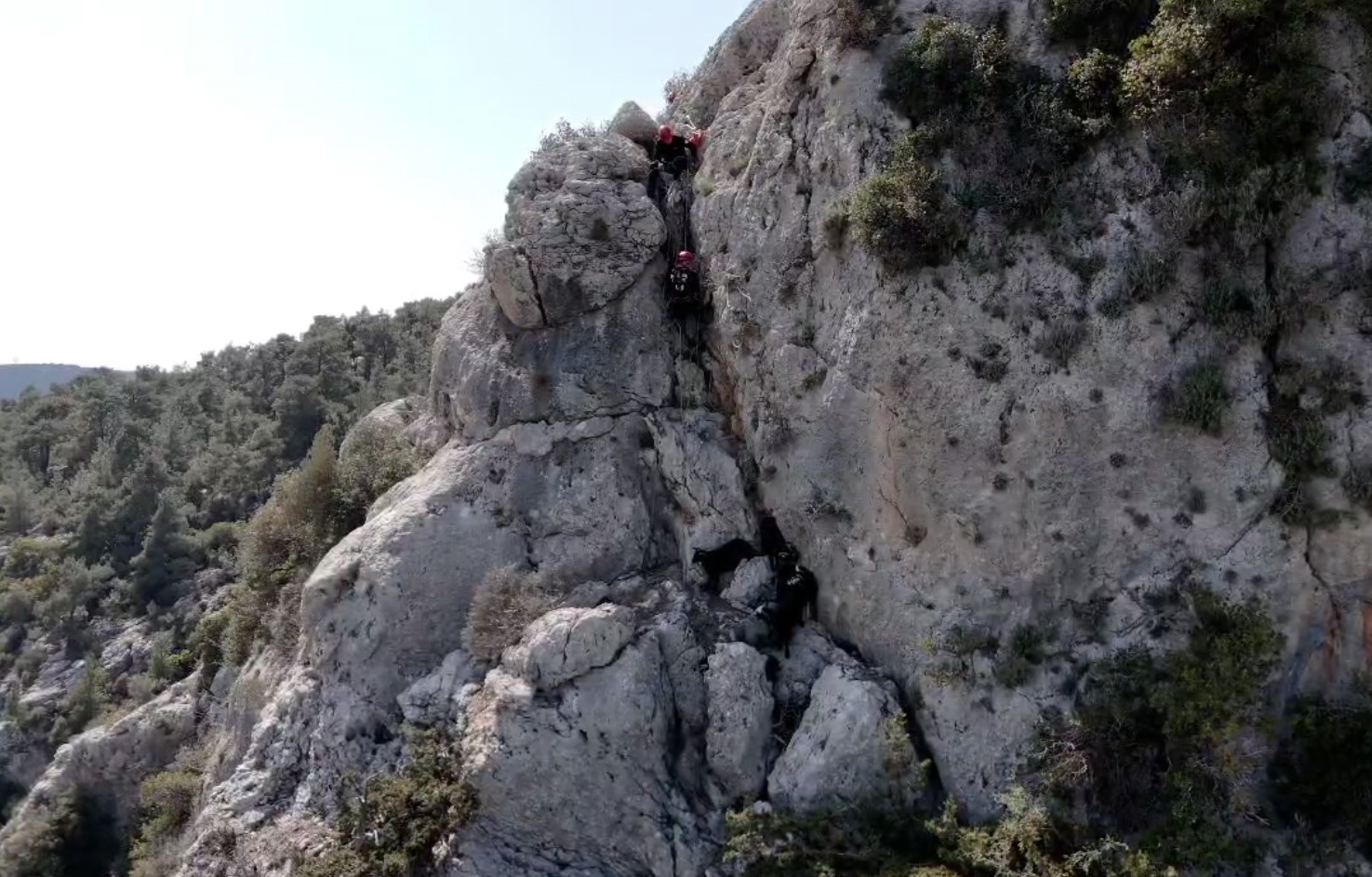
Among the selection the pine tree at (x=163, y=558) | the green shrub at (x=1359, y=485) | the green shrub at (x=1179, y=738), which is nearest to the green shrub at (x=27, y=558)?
the pine tree at (x=163, y=558)

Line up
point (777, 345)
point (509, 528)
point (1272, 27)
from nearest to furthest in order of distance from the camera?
point (1272, 27) → point (777, 345) → point (509, 528)

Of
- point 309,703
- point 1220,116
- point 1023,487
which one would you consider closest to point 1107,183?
point 1220,116

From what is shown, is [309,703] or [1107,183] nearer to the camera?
[1107,183]

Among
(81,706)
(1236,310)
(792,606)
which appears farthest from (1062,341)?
(81,706)

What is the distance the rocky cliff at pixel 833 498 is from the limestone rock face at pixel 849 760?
35 millimetres

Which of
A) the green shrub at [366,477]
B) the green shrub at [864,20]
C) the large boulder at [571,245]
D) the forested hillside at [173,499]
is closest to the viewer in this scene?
the green shrub at [864,20]

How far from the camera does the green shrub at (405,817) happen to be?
416 inches

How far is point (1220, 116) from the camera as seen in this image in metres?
10.2

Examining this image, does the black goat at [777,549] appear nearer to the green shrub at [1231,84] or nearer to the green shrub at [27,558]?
the green shrub at [1231,84]

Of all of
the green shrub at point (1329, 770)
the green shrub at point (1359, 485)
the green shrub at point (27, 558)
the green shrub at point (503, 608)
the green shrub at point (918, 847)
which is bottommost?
the green shrub at point (1329, 770)

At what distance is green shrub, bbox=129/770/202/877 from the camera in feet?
47.5

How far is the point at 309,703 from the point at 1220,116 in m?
14.5

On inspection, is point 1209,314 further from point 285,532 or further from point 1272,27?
point 285,532

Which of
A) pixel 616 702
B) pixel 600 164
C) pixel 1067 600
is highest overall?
pixel 600 164
